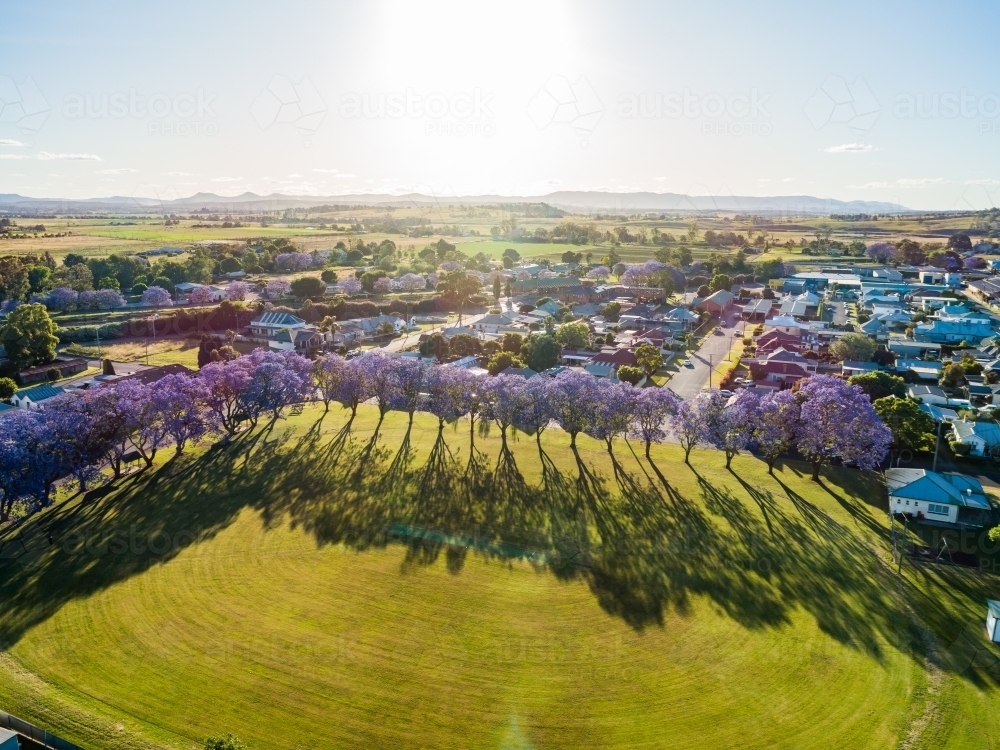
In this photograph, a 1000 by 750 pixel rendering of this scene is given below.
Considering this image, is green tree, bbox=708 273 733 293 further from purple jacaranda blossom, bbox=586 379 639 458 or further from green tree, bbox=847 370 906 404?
purple jacaranda blossom, bbox=586 379 639 458

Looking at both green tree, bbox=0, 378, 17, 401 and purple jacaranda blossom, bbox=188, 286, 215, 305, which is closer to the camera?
green tree, bbox=0, 378, 17, 401

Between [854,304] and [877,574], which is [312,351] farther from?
[854,304]

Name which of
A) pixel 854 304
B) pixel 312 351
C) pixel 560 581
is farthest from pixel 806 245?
pixel 560 581

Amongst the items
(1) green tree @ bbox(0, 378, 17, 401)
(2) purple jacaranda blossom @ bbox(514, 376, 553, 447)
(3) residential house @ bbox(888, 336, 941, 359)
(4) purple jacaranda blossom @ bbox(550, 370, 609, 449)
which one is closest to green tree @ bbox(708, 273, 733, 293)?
(3) residential house @ bbox(888, 336, 941, 359)

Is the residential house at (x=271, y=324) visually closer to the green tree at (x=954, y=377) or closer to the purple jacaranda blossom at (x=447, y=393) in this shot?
the purple jacaranda blossom at (x=447, y=393)

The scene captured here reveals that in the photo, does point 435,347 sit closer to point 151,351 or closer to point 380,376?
point 380,376

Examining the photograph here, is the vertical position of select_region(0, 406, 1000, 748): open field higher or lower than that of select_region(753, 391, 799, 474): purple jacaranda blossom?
lower

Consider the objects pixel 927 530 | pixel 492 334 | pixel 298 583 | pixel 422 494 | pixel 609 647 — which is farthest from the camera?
pixel 492 334
